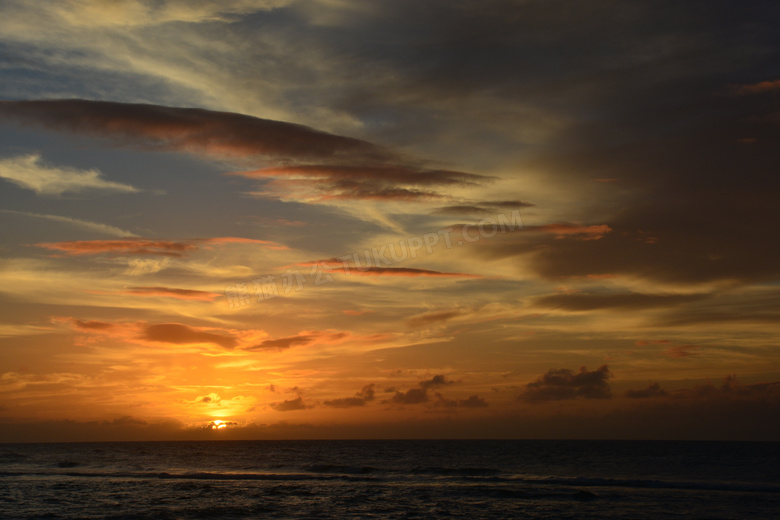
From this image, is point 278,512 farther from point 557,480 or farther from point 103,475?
point 103,475

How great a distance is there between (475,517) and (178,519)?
21.3 m

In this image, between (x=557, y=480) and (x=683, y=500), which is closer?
(x=683, y=500)

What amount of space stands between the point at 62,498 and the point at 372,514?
29587mm

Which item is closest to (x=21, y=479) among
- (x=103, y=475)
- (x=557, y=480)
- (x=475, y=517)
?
(x=103, y=475)

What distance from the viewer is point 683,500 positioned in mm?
46375

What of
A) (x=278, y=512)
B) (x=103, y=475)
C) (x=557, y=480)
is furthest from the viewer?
(x=103, y=475)

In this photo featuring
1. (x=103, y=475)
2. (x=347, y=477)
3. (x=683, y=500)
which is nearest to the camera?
(x=683, y=500)

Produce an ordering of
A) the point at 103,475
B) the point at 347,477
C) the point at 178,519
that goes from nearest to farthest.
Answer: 1. the point at 178,519
2. the point at 347,477
3. the point at 103,475

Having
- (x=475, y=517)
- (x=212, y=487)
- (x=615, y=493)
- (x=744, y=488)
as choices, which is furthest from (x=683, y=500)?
(x=212, y=487)

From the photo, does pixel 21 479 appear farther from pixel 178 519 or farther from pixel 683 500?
pixel 683 500

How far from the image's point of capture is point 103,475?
71.8 meters

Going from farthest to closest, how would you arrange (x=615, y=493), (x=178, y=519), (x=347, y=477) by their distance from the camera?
(x=347, y=477) → (x=615, y=493) → (x=178, y=519)

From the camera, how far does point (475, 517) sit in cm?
3781

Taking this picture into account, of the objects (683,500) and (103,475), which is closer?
(683,500)
